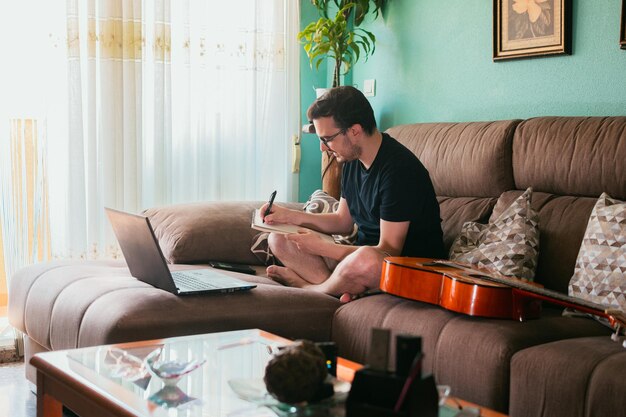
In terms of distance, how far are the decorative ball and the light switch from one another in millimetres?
2959

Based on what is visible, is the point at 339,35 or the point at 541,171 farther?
the point at 339,35

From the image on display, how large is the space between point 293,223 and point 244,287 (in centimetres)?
63

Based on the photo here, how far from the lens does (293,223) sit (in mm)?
3311

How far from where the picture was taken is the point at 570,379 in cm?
196

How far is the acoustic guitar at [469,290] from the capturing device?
7.52 feet

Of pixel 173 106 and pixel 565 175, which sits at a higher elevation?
pixel 173 106

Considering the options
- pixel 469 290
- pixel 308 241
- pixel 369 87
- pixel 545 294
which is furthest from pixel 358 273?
pixel 369 87

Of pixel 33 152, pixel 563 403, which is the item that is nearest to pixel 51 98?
pixel 33 152

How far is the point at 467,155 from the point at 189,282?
1135mm

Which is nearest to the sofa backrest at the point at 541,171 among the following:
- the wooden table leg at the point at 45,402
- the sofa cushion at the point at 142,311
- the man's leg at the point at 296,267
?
the man's leg at the point at 296,267

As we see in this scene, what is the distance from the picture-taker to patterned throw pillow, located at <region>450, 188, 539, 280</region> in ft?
9.02

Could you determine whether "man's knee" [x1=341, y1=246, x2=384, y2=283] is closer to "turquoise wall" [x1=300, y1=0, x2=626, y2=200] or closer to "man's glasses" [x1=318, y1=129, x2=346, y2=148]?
"man's glasses" [x1=318, y1=129, x2=346, y2=148]

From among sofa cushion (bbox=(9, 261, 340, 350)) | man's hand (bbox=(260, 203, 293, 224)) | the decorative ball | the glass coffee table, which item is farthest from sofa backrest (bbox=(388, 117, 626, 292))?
the decorative ball

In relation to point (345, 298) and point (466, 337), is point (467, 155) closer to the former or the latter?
point (345, 298)
